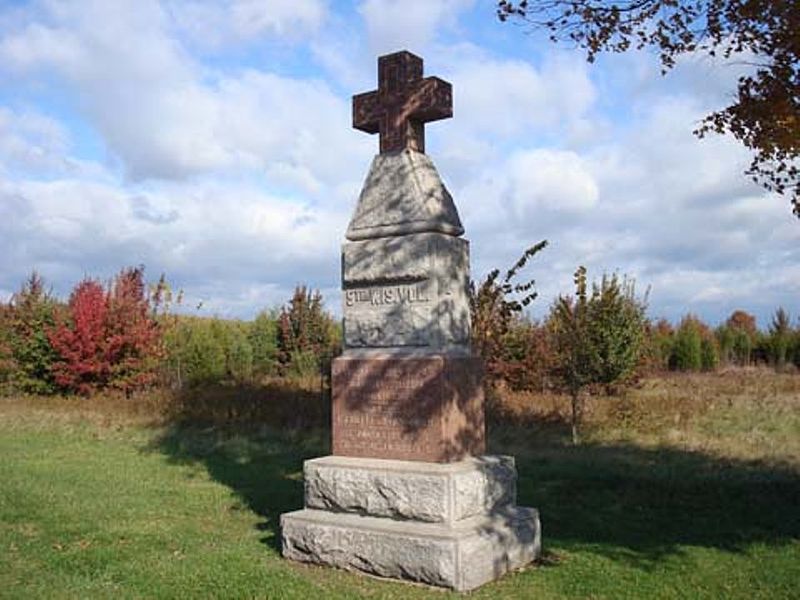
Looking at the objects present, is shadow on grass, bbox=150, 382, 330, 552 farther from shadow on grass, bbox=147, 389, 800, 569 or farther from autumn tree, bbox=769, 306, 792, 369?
autumn tree, bbox=769, 306, 792, 369

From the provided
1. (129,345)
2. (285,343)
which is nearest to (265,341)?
(285,343)

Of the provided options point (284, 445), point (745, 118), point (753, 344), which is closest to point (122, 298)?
point (284, 445)

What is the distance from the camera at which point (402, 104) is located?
7520mm

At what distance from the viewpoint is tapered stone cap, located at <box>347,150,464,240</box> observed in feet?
23.6

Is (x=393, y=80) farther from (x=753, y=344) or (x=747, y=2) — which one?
(x=753, y=344)

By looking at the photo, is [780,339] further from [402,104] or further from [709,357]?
[402,104]

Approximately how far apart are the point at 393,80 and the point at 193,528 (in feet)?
15.8

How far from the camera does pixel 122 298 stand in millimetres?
22656

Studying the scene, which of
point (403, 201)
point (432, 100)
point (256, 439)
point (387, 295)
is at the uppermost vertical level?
point (432, 100)

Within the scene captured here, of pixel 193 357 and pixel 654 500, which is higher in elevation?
pixel 193 357

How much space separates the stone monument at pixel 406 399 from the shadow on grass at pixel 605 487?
979mm

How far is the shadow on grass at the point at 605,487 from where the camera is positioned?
7883mm

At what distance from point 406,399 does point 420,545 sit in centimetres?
122

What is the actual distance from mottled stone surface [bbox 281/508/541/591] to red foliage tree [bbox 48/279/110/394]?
15.8 metres
